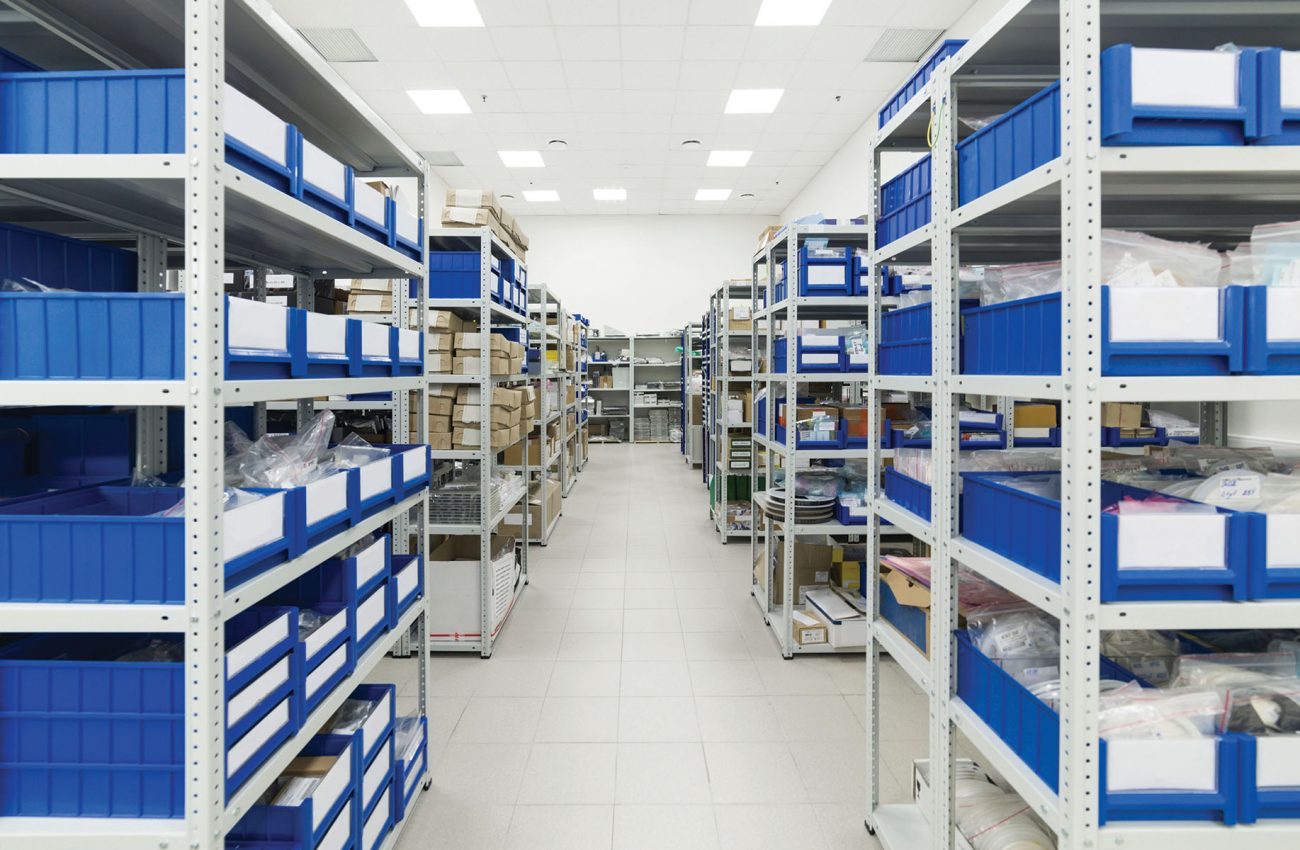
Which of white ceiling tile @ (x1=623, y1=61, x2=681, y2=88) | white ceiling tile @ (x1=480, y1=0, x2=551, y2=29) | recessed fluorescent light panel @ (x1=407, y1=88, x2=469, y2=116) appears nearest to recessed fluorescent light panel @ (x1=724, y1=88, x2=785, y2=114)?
white ceiling tile @ (x1=623, y1=61, x2=681, y2=88)

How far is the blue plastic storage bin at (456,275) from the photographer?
3.47 metres

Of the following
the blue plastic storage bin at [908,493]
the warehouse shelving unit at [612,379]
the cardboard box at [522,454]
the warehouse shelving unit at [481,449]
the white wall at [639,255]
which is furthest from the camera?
the warehouse shelving unit at [612,379]

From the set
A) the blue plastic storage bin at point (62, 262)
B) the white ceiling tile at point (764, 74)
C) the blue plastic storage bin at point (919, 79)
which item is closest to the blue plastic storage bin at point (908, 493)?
the blue plastic storage bin at point (919, 79)

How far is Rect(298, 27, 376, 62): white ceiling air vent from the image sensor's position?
5.42 meters

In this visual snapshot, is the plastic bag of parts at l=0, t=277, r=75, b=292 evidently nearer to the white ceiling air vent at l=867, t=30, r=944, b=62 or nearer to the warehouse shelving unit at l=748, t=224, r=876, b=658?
the warehouse shelving unit at l=748, t=224, r=876, b=658

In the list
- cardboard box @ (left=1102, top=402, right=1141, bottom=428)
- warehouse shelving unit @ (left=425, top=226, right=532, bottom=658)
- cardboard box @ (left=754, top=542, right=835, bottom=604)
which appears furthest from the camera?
cardboard box @ (left=754, top=542, right=835, bottom=604)

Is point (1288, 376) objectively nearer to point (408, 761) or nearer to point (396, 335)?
point (396, 335)

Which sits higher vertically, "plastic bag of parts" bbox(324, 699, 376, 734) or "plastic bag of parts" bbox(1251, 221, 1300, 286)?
"plastic bag of parts" bbox(1251, 221, 1300, 286)

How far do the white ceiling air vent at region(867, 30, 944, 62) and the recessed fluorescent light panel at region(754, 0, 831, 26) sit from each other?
2.18ft

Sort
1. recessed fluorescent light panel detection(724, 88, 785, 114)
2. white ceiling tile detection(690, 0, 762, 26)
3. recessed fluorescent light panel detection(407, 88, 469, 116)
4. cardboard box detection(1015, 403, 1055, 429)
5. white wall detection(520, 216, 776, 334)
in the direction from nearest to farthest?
cardboard box detection(1015, 403, 1055, 429)
white ceiling tile detection(690, 0, 762, 26)
recessed fluorescent light panel detection(724, 88, 785, 114)
recessed fluorescent light panel detection(407, 88, 469, 116)
white wall detection(520, 216, 776, 334)

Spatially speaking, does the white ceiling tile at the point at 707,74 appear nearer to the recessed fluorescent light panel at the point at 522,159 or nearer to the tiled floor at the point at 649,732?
the recessed fluorescent light panel at the point at 522,159

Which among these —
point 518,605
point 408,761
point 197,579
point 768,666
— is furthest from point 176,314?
point 518,605

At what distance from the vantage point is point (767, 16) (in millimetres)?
5062

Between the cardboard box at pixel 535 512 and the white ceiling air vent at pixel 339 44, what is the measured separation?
12.4ft
